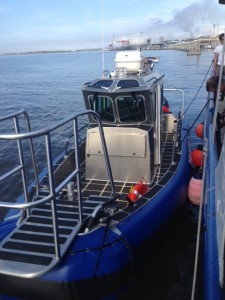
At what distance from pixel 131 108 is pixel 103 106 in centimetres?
58

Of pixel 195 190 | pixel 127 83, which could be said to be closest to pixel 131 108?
pixel 127 83

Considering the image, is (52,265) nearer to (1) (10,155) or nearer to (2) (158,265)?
(2) (158,265)

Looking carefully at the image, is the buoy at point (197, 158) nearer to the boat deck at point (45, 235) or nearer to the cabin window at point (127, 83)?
the boat deck at point (45, 235)

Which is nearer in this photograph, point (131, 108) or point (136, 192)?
point (136, 192)

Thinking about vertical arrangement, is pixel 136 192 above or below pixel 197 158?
above

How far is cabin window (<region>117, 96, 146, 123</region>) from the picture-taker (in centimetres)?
571

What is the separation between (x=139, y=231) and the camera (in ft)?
15.1

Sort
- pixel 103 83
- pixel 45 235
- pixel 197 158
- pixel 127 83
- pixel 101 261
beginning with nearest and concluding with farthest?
pixel 45 235 → pixel 101 261 → pixel 127 83 → pixel 103 83 → pixel 197 158

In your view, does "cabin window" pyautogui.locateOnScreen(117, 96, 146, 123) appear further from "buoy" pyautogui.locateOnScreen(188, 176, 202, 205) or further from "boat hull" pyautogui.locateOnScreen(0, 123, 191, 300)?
"buoy" pyautogui.locateOnScreen(188, 176, 202, 205)

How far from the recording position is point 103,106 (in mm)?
6031

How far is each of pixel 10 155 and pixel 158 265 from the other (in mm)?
7103

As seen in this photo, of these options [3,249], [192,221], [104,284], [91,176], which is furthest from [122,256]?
[192,221]

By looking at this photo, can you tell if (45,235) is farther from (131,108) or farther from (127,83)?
(127,83)

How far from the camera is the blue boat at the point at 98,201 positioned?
130 inches
